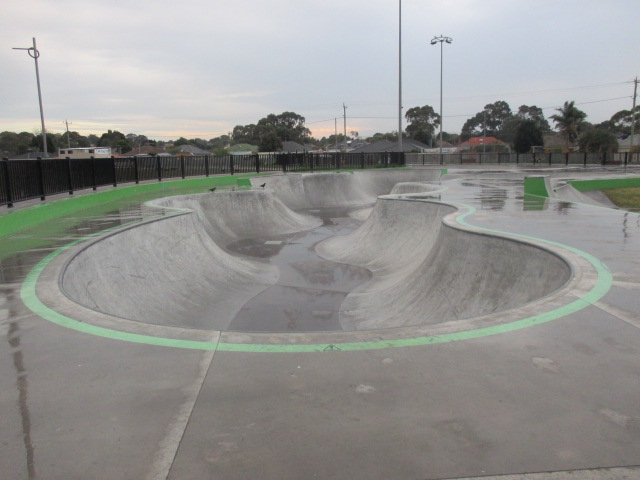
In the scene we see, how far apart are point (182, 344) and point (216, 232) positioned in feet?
49.3

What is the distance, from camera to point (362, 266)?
15.1 metres

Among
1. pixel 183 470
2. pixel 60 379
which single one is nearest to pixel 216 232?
pixel 60 379

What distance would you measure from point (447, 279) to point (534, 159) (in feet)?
170

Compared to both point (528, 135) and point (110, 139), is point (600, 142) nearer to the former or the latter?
point (528, 135)

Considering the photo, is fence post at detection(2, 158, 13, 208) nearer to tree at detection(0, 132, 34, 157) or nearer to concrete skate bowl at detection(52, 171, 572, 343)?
concrete skate bowl at detection(52, 171, 572, 343)

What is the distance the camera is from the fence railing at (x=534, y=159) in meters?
52.6

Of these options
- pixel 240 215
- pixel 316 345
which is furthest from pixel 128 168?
pixel 316 345

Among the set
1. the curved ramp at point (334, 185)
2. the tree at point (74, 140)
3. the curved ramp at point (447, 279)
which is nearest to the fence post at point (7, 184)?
the curved ramp at point (447, 279)

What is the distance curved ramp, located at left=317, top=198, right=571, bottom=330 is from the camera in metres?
7.12

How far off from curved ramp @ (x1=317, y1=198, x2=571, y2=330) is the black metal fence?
9129 millimetres

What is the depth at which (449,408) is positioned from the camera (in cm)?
289

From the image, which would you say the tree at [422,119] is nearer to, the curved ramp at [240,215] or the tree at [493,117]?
the tree at [493,117]

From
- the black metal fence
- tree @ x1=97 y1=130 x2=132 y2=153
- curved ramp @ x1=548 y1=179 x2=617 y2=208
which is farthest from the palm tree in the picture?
tree @ x1=97 y1=130 x2=132 y2=153

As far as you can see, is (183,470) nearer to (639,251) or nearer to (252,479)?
(252,479)
